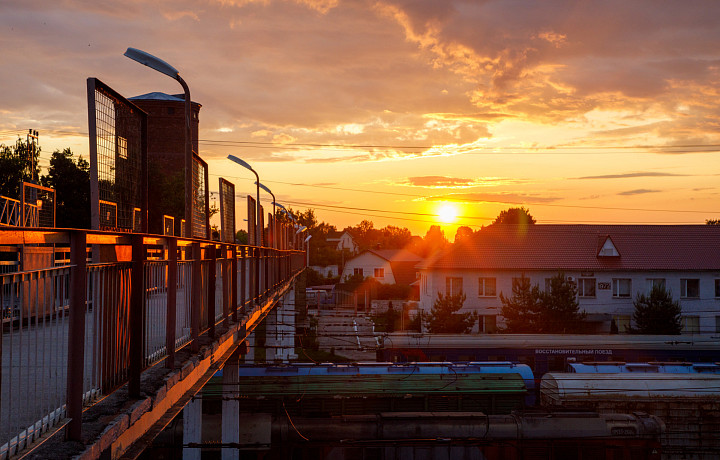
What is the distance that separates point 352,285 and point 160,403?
7176 centimetres

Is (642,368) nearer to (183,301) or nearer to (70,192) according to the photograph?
(183,301)

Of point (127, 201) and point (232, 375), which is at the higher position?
point (127, 201)

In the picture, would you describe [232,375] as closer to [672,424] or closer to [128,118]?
[128,118]

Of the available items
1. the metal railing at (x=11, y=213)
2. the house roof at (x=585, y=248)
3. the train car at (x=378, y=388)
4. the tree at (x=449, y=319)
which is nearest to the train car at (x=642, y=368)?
the train car at (x=378, y=388)

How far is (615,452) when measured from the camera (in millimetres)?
23156

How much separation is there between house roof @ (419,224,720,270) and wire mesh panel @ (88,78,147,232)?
43750 millimetres

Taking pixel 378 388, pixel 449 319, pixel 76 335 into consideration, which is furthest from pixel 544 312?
pixel 76 335

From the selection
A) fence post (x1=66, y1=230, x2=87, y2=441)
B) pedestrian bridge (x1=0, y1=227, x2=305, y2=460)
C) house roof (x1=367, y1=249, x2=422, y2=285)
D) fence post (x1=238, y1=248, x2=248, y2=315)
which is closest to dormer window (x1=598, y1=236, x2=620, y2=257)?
fence post (x1=238, y1=248, x2=248, y2=315)

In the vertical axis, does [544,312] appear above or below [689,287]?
below

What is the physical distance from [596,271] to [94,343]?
47723 millimetres

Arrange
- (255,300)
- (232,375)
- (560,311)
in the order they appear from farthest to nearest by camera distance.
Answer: (560,311) < (232,375) < (255,300)

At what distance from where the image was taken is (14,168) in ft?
190

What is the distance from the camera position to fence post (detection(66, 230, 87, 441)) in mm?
3848

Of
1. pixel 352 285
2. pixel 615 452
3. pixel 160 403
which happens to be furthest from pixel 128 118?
pixel 352 285
